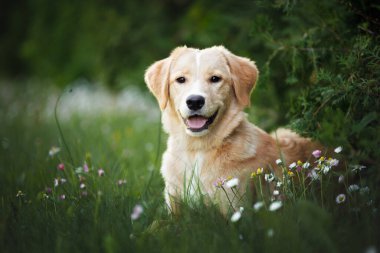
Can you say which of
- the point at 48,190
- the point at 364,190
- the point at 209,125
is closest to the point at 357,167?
the point at 364,190

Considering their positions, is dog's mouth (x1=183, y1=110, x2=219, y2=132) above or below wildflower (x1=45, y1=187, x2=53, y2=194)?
above

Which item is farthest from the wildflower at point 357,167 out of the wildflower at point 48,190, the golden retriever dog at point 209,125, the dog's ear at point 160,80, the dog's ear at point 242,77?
the wildflower at point 48,190

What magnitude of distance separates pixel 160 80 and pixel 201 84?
498mm

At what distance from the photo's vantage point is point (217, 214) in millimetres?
2963

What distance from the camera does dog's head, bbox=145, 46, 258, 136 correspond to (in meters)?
3.72

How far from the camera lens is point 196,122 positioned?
3812 mm

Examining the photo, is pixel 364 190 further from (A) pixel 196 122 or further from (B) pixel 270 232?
(A) pixel 196 122

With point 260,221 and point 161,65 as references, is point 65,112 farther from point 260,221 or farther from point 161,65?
point 260,221

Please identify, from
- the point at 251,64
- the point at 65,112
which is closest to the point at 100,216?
the point at 251,64

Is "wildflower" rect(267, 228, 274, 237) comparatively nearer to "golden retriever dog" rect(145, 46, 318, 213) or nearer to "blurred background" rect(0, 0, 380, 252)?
"blurred background" rect(0, 0, 380, 252)

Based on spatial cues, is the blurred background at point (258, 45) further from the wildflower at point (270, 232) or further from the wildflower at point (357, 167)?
the wildflower at point (270, 232)

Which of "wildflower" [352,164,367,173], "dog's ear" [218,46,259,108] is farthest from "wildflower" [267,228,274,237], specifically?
"dog's ear" [218,46,259,108]

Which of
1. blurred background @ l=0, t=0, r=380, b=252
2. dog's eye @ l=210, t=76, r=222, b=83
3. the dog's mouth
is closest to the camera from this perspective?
blurred background @ l=0, t=0, r=380, b=252

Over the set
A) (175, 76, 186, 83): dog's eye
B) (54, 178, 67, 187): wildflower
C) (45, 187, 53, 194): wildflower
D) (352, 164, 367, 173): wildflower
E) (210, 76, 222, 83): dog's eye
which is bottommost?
(352, 164, 367, 173): wildflower
